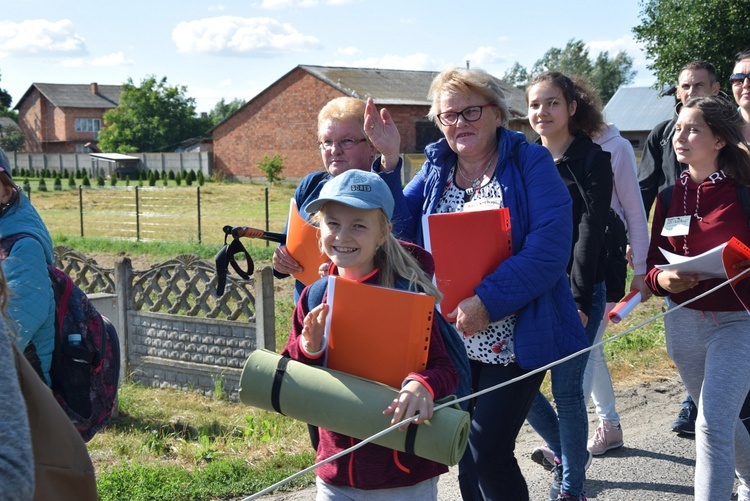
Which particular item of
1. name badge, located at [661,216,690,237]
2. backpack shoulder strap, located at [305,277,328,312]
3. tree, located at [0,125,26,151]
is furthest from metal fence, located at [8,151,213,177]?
backpack shoulder strap, located at [305,277,328,312]

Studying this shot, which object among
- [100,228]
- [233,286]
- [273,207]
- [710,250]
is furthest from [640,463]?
[273,207]

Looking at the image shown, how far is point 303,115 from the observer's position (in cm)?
4725

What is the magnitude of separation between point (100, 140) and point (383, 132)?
254 ft

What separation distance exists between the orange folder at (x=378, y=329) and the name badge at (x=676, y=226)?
1764 mm

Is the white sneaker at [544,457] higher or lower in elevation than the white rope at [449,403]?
lower

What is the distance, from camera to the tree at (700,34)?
29.2 meters

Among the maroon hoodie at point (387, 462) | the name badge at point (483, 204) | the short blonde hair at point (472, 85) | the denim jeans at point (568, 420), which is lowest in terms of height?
the denim jeans at point (568, 420)

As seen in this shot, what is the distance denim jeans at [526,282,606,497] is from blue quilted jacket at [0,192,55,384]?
2206 mm

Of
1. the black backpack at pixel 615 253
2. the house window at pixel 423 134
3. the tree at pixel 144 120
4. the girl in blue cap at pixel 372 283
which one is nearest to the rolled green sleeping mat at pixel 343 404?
the girl in blue cap at pixel 372 283

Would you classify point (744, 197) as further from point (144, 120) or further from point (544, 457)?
point (144, 120)

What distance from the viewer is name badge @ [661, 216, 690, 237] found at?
3.97 meters

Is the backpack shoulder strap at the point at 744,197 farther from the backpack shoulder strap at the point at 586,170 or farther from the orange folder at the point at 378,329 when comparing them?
the orange folder at the point at 378,329

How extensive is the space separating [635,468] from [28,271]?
3.47 meters

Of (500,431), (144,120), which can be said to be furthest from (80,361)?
(144,120)
